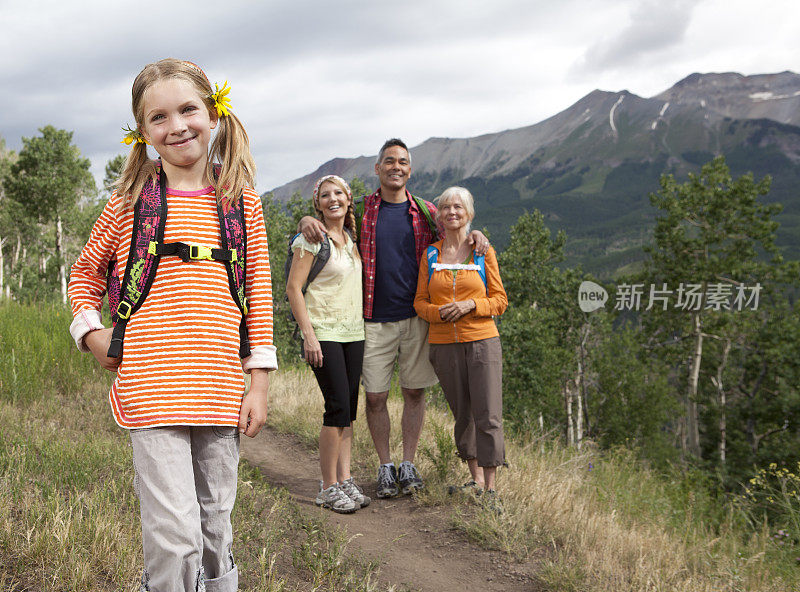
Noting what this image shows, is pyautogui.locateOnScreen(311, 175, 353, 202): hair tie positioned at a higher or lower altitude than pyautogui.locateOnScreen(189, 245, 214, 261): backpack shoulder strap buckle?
higher

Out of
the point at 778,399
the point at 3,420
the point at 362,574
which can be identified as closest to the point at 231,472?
the point at 362,574

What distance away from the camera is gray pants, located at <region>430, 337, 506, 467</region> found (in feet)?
12.6

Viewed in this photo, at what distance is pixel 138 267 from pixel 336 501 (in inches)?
101

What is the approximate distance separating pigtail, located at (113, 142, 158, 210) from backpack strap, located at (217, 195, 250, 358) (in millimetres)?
224

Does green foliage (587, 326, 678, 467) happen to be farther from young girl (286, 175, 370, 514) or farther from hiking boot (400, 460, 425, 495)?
young girl (286, 175, 370, 514)

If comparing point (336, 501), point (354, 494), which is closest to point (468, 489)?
point (354, 494)

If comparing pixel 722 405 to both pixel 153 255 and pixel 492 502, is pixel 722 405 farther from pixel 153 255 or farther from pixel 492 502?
pixel 153 255

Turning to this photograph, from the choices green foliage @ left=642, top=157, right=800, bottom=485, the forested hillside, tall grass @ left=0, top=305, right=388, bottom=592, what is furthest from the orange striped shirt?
green foliage @ left=642, top=157, right=800, bottom=485

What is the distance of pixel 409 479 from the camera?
164 inches

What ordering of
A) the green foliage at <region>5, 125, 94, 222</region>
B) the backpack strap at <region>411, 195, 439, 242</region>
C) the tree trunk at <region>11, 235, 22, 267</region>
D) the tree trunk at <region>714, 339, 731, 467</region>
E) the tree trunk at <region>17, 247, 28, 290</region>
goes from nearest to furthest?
1. the backpack strap at <region>411, 195, 439, 242</region>
2. the green foliage at <region>5, 125, 94, 222</region>
3. the tree trunk at <region>17, 247, 28, 290</region>
4. the tree trunk at <region>714, 339, 731, 467</region>
5. the tree trunk at <region>11, 235, 22, 267</region>

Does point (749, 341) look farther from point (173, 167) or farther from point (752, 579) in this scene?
point (173, 167)

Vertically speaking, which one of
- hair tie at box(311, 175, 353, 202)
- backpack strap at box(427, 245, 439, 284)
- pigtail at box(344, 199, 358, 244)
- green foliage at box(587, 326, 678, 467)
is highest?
hair tie at box(311, 175, 353, 202)

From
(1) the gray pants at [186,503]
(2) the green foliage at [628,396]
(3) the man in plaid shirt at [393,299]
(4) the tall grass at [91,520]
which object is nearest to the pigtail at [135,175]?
(1) the gray pants at [186,503]

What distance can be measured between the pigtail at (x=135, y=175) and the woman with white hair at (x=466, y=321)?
7.37 ft
